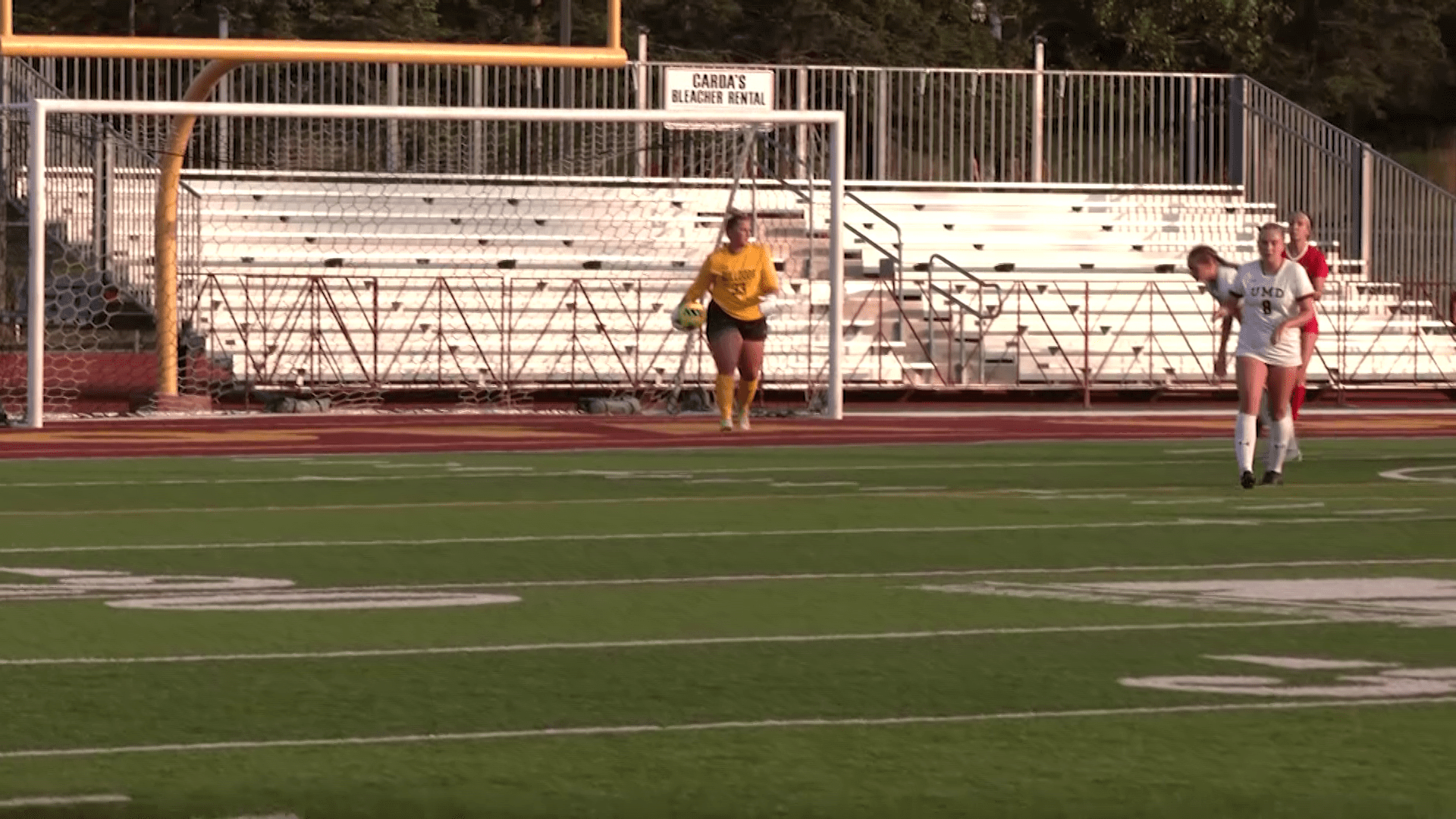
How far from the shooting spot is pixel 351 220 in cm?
2956

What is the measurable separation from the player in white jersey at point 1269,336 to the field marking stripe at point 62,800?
10200mm

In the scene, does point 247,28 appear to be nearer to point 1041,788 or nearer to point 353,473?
point 353,473

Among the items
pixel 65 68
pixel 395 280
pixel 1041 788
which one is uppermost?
pixel 65 68

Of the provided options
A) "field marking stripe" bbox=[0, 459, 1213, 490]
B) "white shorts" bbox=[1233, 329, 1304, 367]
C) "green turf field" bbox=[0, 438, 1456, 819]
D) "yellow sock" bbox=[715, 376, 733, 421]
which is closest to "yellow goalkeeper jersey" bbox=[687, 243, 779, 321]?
"yellow sock" bbox=[715, 376, 733, 421]

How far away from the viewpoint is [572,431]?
23000 mm

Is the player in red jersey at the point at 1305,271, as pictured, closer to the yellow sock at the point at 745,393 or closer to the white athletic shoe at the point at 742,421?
the yellow sock at the point at 745,393

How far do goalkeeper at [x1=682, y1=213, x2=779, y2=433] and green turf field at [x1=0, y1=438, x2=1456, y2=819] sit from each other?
557 cm

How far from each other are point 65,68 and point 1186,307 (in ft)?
38.1

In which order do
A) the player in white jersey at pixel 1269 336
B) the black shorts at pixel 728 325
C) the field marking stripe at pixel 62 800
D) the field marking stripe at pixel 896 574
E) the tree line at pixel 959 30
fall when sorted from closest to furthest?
1. the field marking stripe at pixel 62 800
2. the field marking stripe at pixel 896 574
3. the player in white jersey at pixel 1269 336
4. the black shorts at pixel 728 325
5. the tree line at pixel 959 30

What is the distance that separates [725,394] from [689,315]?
680 mm

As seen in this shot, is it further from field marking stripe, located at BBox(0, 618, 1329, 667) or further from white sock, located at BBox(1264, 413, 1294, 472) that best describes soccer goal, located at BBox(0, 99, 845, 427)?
field marking stripe, located at BBox(0, 618, 1329, 667)

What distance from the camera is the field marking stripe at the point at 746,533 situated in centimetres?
1309

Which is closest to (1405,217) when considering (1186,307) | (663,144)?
(1186,307)

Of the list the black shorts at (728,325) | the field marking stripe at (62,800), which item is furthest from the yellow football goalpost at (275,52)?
the field marking stripe at (62,800)
